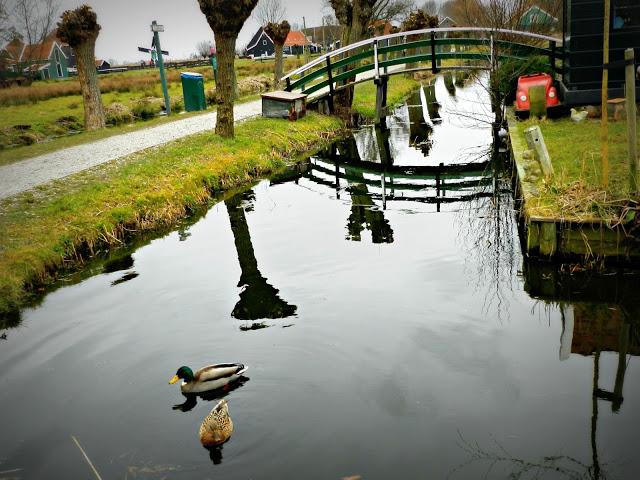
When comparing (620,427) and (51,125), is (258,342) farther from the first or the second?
(51,125)

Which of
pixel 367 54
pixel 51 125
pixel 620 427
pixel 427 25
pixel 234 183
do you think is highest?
pixel 427 25

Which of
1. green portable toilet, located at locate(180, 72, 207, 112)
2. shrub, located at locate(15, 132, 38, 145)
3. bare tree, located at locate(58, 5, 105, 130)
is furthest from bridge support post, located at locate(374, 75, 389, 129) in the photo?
shrub, located at locate(15, 132, 38, 145)

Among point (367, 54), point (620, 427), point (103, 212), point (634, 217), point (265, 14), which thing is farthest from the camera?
point (265, 14)

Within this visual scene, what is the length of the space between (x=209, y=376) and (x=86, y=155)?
1062 cm

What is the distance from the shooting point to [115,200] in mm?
10305

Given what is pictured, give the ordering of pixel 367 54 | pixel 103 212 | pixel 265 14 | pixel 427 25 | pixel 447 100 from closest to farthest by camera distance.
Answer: pixel 103 212
pixel 367 54
pixel 447 100
pixel 427 25
pixel 265 14

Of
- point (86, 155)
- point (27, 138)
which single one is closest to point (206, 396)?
point (86, 155)

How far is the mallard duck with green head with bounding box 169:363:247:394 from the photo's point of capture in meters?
5.20

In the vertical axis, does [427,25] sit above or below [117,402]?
above

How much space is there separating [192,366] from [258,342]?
715 millimetres

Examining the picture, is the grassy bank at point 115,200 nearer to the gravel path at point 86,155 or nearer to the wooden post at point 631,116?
the gravel path at point 86,155

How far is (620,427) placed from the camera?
4.56 metres

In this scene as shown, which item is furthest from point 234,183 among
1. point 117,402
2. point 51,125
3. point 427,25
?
point 427,25

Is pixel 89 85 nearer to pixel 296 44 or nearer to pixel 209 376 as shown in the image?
pixel 209 376
